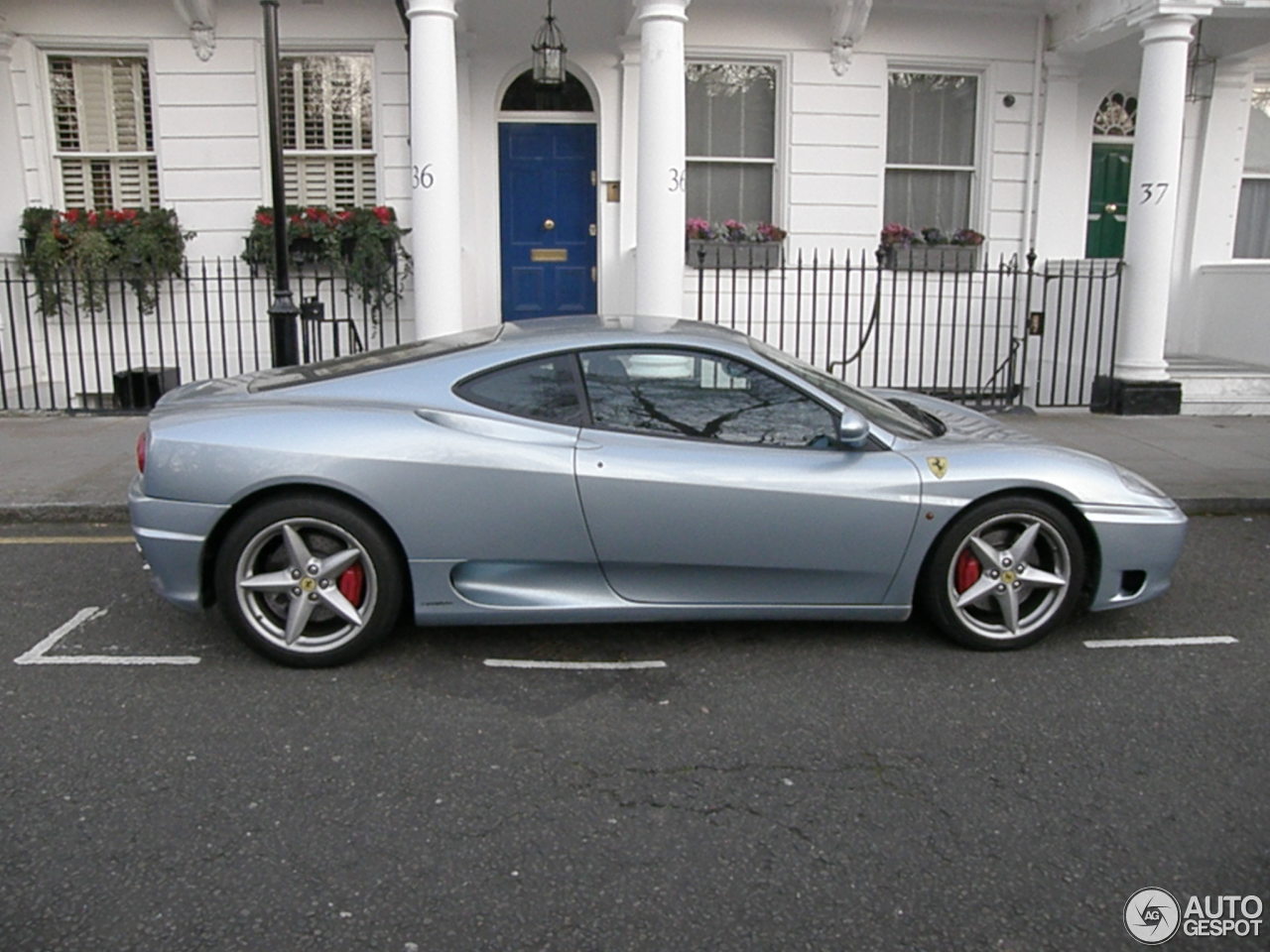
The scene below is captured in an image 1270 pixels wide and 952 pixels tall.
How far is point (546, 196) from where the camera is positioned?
11.2 meters

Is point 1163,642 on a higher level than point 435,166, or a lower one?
lower

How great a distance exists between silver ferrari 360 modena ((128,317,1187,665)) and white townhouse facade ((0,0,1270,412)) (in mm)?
6338

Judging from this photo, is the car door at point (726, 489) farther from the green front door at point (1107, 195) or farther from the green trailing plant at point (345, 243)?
the green front door at point (1107, 195)

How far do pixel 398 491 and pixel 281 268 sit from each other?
4306mm

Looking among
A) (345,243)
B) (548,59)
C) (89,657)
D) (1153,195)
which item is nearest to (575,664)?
(89,657)

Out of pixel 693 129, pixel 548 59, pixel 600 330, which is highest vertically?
pixel 548 59

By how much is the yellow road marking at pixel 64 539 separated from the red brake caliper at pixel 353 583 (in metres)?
2.68

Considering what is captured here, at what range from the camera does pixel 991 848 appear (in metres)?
3.02

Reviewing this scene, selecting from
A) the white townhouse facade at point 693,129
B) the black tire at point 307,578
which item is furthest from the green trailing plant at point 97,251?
the black tire at point 307,578

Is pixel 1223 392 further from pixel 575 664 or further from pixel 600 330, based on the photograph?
pixel 575 664

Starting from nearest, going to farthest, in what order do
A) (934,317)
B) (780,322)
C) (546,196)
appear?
(780,322) → (546,196) → (934,317)

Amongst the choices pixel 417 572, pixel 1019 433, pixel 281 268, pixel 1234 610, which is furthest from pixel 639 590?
pixel 281 268

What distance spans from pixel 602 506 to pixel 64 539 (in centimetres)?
386

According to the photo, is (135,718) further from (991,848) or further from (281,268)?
(281,268)
